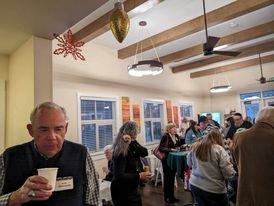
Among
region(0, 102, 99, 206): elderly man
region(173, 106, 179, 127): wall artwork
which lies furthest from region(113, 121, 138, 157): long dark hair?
region(173, 106, 179, 127): wall artwork

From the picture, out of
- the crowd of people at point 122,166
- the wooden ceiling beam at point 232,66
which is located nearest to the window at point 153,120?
the wooden ceiling beam at point 232,66

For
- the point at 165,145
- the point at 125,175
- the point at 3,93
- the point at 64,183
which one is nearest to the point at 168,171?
the point at 165,145

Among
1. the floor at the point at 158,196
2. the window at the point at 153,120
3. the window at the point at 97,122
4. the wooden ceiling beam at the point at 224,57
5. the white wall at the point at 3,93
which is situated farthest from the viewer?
the window at the point at 153,120

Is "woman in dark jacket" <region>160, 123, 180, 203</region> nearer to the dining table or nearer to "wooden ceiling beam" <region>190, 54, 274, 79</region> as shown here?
the dining table

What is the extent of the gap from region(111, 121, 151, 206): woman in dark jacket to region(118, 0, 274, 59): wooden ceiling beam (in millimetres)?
3006

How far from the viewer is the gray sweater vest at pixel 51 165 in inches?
44.0

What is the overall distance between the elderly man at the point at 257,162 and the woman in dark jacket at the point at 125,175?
2.93 feet

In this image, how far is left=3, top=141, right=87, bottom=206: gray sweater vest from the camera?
112 cm

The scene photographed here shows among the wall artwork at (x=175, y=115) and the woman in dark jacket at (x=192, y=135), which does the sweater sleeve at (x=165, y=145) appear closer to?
the woman in dark jacket at (x=192, y=135)

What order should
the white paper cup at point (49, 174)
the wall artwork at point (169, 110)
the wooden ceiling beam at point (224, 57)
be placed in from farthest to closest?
the wall artwork at point (169, 110)
the wooden ceiling beam at point (224, 57)
the white paper cup at point (49, 174)

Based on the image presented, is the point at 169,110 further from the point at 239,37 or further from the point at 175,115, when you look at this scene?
the point at 239,37

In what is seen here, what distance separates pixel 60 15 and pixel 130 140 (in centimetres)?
135

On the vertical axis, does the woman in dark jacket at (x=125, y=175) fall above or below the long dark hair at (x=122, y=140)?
below

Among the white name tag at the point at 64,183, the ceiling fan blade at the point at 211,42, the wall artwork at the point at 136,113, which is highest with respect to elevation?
the ceiling fan blade at the point at 211,42
